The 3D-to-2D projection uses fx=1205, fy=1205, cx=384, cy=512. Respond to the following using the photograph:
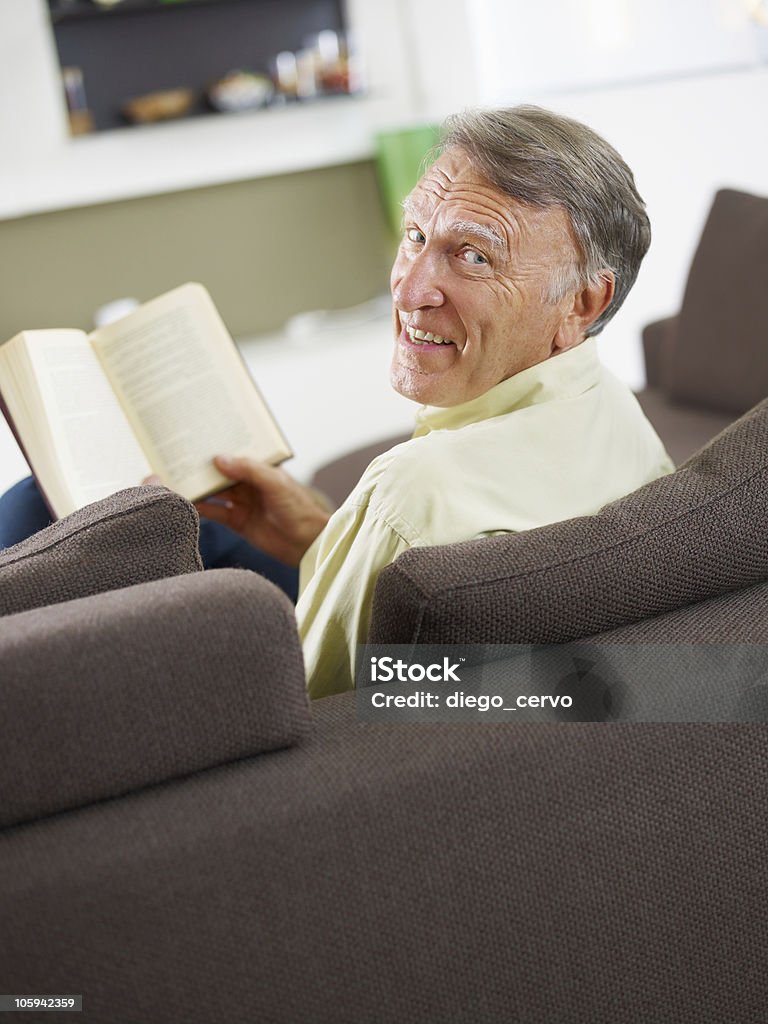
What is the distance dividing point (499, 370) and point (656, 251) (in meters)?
3.61

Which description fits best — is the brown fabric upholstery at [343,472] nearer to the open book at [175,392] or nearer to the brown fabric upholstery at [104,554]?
the open book at [175,392]

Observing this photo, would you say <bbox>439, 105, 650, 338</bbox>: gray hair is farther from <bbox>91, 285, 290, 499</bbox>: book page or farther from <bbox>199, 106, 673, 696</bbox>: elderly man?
<bbox>91, 285, 290, 499</bbox>: book page

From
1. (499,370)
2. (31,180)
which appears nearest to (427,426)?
(499,370)

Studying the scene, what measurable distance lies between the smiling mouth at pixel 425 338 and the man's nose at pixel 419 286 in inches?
1.1

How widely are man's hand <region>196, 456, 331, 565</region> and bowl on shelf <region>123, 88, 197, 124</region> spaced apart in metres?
2.73

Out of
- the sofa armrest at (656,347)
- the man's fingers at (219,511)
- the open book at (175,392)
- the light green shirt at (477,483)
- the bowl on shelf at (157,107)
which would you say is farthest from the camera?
the bowl on shelf at (157,107)

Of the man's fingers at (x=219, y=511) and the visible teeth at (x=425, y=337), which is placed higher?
the visible teeth at (x=425, y=337)

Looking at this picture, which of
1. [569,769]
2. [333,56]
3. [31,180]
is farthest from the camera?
[333,56]

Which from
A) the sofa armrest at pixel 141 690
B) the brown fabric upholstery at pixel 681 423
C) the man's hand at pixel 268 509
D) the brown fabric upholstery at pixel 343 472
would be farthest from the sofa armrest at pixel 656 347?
the sofa armrest at pixel 141 690

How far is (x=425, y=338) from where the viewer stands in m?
1.48

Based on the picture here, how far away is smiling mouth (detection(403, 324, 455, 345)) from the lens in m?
1.47

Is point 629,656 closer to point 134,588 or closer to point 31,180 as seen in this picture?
point 134,588

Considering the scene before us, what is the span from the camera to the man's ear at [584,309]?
4.69ft

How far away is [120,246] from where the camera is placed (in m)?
4.25
